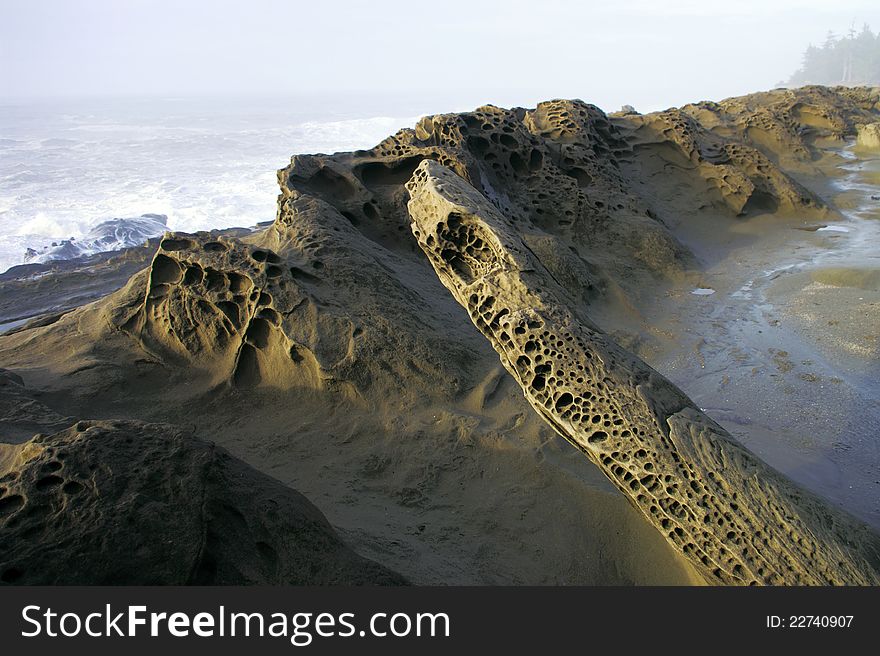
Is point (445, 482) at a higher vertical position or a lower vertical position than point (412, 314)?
lower

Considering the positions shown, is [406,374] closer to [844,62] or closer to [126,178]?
[126,178]

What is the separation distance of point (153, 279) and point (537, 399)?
10.3 ft

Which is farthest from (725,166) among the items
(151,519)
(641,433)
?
(151,519)

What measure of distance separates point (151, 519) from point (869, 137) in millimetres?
16657

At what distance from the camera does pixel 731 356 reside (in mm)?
5352

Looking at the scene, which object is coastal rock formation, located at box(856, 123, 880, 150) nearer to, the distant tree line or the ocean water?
the ocean water

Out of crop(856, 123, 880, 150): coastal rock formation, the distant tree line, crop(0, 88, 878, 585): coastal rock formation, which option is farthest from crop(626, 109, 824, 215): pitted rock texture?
the distant tree line

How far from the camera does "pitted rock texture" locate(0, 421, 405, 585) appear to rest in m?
1.75

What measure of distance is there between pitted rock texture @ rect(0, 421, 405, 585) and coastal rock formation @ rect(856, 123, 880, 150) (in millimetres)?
15981

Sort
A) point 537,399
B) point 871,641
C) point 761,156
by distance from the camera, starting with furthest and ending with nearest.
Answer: point 761,156 < point 537,399 < point 871,641

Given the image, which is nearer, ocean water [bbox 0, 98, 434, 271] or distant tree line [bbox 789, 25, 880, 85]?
ocean water [bbox 0, 98, 434, 271]

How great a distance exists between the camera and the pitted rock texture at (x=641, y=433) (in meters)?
2.30

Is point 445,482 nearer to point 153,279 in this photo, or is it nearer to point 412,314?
point 412,314

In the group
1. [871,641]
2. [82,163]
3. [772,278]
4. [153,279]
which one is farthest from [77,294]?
[82,163]
